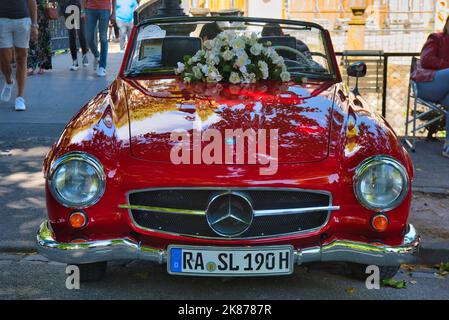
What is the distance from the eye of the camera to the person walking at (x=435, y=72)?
8484 mm

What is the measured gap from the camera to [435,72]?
8.53 m

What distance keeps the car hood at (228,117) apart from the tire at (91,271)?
786 millimetres

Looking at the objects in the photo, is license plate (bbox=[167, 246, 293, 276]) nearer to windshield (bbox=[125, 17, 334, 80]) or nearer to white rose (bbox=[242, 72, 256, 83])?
white rose (bbox=[242, 72, 256, 83])

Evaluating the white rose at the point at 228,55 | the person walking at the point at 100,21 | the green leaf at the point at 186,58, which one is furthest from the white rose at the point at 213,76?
the person walking at the point at 100,21

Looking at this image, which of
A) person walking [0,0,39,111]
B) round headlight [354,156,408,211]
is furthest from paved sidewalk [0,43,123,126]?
round headlight [354,156,408,211]

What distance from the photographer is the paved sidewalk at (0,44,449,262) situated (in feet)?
18.7

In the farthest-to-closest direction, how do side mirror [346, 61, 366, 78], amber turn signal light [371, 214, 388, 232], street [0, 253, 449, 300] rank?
side mirror [346, 61, 366, 78] < street [0, 253, 449, 300] < amber turn signal light [371, 214, 388, 232]

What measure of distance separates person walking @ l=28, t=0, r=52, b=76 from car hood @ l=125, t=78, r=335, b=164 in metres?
8.18

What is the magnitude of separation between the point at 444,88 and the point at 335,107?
392cm

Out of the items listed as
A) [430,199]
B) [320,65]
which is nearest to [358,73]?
[320,65]

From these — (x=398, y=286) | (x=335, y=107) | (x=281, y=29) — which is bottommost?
(x=398, y=286)

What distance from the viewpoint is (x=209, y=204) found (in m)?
4.12

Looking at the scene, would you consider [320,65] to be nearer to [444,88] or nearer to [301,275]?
[301,275]

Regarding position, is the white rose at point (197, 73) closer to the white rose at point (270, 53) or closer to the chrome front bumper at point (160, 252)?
the white rose at point (270, 53)
